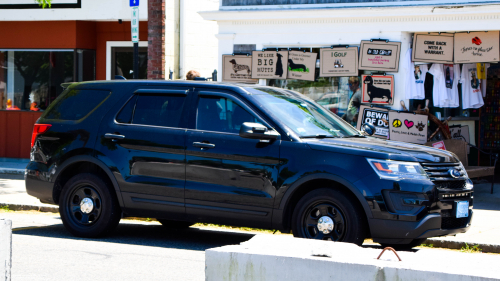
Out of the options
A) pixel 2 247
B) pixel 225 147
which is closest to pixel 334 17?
pixel 225 147

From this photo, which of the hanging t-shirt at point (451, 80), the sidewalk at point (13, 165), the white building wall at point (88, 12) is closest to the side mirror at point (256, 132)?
the hanging t-shirt at point (451, 80)

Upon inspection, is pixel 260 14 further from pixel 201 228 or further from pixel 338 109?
pixel 201 228

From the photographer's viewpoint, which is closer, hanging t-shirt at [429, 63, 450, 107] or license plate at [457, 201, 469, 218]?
license plate at [457, 201, 469, 218]

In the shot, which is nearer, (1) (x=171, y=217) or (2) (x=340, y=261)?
(2) (x=340, y=261)

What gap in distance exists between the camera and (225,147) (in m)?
7.02

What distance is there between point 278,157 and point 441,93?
670cm

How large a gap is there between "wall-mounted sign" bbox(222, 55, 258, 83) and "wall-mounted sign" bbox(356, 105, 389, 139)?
2.51 metres

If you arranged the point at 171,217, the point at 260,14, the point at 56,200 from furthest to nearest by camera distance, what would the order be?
the point at 260,14 → the point at 56,200 → the point at 171,217

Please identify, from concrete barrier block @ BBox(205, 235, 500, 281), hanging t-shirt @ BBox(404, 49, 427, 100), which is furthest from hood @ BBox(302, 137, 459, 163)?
hanging t-shirt @ BBox(404, 49, 427, 100)

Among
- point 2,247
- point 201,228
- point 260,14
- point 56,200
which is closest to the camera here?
point 2,247

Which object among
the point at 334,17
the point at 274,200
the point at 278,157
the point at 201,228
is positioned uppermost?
the point at 334,17

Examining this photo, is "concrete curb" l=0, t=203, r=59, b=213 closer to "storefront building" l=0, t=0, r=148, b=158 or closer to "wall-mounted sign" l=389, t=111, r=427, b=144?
"storefront building" l=0, t=0, r=148, b=158

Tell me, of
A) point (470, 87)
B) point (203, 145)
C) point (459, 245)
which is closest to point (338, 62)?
point (470, 87)

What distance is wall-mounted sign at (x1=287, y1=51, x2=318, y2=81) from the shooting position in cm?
1338
